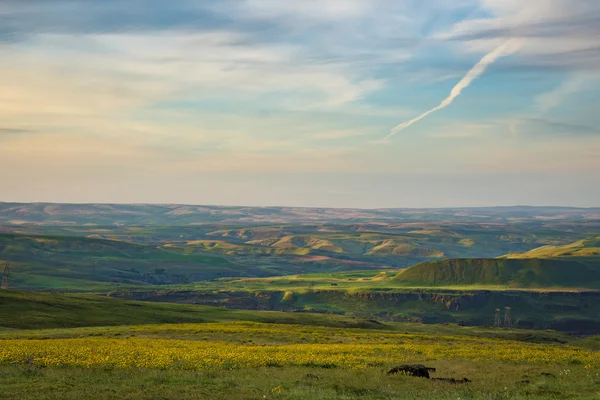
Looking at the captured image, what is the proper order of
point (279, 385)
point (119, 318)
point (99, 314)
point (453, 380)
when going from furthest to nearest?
point (99, 314) → point (119, 318) → point (453, 380) → point (279, 385)

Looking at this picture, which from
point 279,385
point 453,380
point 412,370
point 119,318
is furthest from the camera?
point 119,318

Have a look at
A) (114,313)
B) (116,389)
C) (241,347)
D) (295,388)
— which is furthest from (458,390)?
(114,313)

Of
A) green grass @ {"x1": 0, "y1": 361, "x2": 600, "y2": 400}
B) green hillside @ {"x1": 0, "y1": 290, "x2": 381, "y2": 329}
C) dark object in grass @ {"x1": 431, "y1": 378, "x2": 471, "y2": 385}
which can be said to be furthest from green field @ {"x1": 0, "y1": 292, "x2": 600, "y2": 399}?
green hillside @ {"x1": 0, "y1": 290, "x2": 381, "y2": 329}

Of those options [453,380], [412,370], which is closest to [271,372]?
[412,370]

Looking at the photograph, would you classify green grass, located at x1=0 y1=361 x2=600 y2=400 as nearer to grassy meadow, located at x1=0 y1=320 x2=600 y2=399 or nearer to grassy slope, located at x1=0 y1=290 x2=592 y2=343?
grassy meadow, located at x1=0 y1=320 x2=600 y2=399

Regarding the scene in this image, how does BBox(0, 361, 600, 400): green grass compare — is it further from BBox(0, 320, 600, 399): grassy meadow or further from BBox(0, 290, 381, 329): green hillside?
BBox(0, 290, 381, 329): green hillside

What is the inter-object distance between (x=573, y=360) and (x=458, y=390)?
2033 centimetres

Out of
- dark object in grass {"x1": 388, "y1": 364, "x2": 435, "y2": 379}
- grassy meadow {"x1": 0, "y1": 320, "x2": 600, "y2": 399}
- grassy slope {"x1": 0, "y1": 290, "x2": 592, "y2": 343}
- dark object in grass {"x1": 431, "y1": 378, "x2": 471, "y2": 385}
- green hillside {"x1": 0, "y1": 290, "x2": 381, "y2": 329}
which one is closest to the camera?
grassy meadow {"x1": 0, "y1": 320, "x2": 600, "y2": 399}

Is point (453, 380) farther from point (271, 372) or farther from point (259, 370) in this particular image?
point (259, 370)

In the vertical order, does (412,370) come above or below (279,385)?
below

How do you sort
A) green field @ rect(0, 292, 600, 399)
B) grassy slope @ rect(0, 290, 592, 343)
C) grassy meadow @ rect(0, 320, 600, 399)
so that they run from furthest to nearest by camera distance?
grassy slope @ rect(0, 290, 592, 343), green field @ rect(0, 292, 600, 399), grassy meadow @ rect(0, 320, 600, 399)

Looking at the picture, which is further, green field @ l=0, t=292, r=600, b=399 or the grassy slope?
the grassy slope

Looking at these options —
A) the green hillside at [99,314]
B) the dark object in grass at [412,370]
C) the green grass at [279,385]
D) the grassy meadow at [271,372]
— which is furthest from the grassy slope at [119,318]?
the dark object in grass at [412,370]

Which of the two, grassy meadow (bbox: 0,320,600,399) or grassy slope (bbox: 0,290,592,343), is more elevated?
grassy meadow (bbox: 0,320,600,399)
